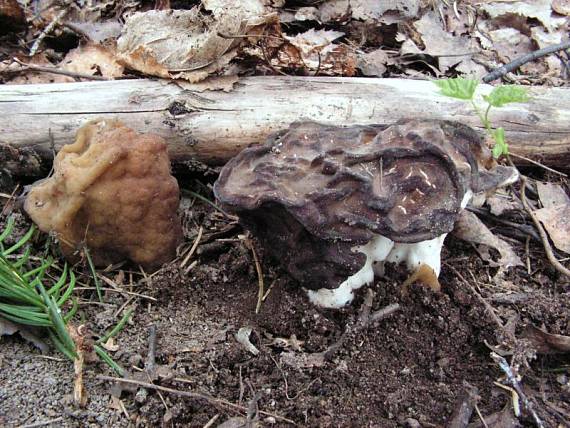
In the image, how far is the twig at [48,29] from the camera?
4672 mm

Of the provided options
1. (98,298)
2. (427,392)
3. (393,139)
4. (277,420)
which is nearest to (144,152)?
(98,298)

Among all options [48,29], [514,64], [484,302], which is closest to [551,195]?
[514,64]

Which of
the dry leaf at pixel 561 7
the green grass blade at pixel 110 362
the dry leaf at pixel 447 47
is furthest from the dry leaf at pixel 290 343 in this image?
the dry leaf at pixel 561 7

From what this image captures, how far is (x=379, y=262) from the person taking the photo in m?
2.97

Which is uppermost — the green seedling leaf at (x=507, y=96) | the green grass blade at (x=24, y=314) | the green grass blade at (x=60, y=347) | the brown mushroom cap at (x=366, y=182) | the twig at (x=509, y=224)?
the green seedling leaf at (x=507, y=96)

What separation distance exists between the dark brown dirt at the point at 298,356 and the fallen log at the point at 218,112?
2.78 ft

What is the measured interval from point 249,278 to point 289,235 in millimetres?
603

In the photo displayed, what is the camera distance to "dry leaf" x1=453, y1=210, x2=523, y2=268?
10.8 ft

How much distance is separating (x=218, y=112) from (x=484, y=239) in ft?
5.96

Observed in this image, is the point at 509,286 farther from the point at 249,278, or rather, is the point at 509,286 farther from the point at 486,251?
the point at 249,278

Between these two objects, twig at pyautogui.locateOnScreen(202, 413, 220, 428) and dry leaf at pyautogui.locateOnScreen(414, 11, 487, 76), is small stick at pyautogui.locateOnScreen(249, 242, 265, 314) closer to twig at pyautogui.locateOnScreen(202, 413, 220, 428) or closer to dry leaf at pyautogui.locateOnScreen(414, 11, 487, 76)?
twig at pyautogui.locateOnScreen(202, 413, 220, 428)

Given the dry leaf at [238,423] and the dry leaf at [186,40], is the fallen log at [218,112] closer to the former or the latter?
the dry leaf at [186,40]

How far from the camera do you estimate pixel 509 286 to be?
3.16 meters

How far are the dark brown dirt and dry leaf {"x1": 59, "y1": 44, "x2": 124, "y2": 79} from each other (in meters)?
1.90
